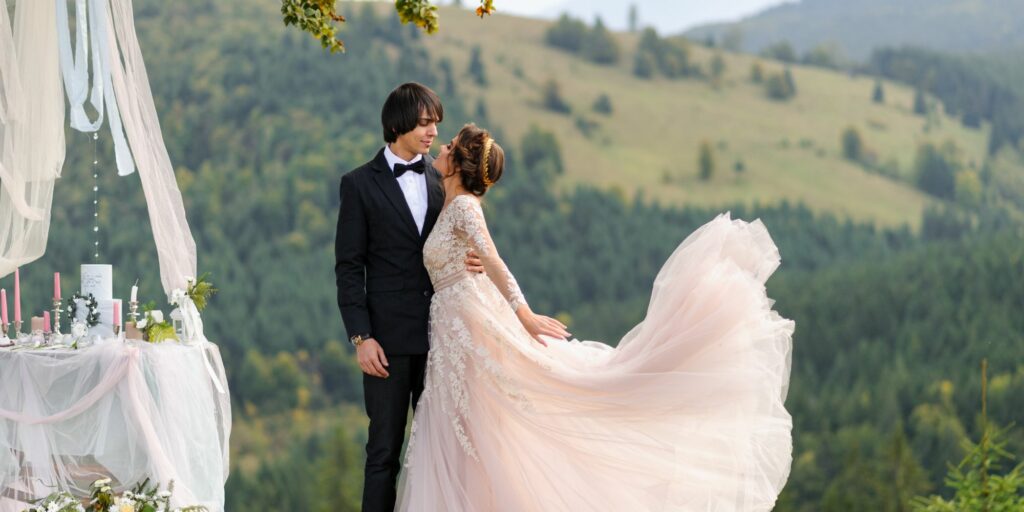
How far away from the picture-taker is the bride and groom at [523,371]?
4.14m

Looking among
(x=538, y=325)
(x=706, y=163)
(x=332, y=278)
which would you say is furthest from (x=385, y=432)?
(x=706, y=163)

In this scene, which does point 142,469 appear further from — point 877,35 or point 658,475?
point 877,35

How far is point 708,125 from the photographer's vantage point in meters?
71.9

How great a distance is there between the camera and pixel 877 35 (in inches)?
4122

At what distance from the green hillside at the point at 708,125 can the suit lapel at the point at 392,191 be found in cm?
6209

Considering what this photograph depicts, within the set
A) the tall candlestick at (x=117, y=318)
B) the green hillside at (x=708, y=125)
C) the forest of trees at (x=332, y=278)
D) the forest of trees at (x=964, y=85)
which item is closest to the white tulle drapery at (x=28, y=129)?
the tall candlestick at (x=117, y=318)

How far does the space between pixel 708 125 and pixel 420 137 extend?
6875 cm

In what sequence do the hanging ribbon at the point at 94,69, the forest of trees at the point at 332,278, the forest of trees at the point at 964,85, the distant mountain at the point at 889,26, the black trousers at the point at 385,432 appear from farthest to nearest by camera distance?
the distant mountain at the point at 889,26
the forest of trees at the point at 964,85
the forest of trees at the point at 332,278
the hanging ribbon at the point at 94,69
the black trousers at the point at 385,432

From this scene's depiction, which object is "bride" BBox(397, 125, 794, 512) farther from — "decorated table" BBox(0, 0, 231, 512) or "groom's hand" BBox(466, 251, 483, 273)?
"decorated table" BBox(0, 0, 231, 512)

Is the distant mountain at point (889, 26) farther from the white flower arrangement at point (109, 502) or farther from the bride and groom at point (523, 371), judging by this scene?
the white flower arrangement at point (109, 502)

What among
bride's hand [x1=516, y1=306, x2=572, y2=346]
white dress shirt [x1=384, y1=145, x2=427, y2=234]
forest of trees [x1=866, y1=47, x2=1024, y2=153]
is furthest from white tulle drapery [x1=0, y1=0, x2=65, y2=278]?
forest of trees [x1=866, y1=47, x2=1024, y2=153]

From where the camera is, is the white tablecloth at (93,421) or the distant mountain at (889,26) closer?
the white tablecloth at (93,421)

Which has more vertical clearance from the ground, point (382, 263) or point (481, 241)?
point (481, 241)

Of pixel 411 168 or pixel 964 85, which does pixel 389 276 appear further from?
pixel 964 85
